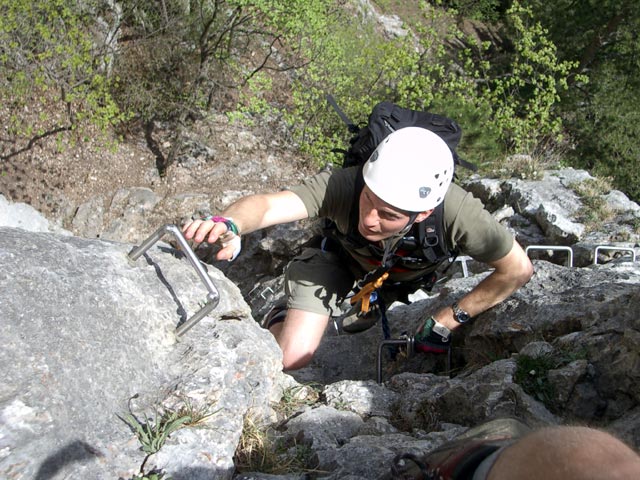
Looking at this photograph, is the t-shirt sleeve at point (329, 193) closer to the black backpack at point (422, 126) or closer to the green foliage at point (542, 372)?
the black backpack at point (422, 126)

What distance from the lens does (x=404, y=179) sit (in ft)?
13.3

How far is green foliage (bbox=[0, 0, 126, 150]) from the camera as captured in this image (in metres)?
10.6

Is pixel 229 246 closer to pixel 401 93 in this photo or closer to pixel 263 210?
pixel 263 210

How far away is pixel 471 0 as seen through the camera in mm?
23688

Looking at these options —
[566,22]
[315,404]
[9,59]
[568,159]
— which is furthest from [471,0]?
[315,404]

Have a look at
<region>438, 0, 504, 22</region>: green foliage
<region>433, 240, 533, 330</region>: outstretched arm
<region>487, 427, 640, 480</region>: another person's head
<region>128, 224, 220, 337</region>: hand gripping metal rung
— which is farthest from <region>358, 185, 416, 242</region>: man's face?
<region>438, 0, 504, 22</region>: green foliage

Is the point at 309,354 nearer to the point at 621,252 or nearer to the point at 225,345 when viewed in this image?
the point at 225,345

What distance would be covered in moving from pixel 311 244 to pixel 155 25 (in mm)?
10648

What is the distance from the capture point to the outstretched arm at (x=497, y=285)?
464 cm

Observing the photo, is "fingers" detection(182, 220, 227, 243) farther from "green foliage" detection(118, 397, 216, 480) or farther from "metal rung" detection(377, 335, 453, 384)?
"metal rung" detection(377, 335, 453, 384)

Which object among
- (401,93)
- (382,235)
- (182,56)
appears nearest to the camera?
(382,235)

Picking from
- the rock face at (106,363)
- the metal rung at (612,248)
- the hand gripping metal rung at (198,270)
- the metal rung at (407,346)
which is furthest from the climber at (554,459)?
the metal rung at (612,248)

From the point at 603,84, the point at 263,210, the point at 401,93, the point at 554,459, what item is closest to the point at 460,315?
the point at 263,210

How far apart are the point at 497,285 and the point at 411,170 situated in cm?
138
